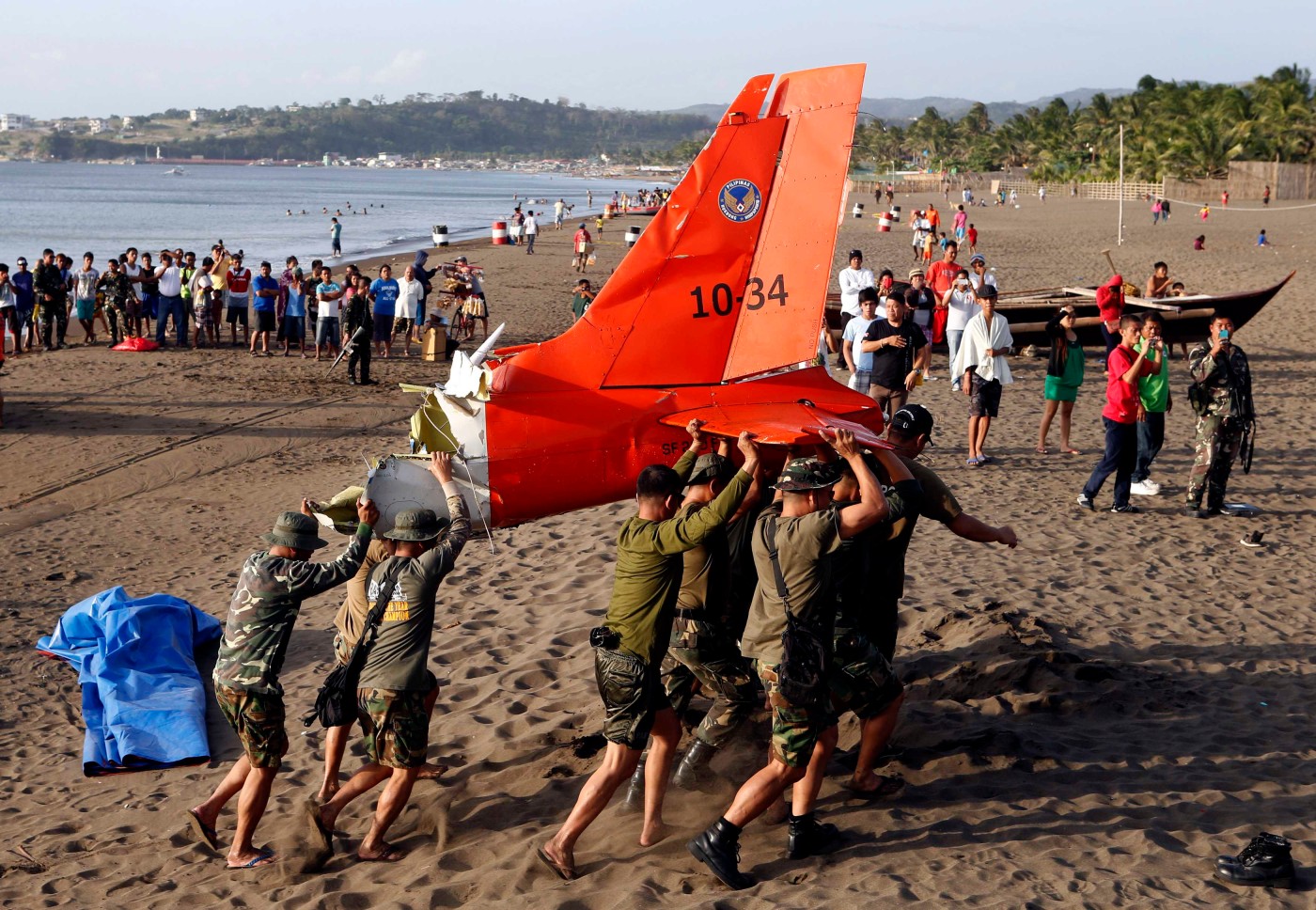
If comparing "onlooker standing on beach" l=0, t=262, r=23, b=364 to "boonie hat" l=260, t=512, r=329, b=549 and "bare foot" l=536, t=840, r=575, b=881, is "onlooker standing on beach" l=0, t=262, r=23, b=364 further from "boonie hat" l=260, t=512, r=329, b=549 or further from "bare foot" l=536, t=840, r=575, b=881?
"bare foot" l=536, t=840, r=575, b=881

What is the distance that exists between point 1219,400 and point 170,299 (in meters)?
18.8

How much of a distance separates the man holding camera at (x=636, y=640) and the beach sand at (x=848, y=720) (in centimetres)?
35

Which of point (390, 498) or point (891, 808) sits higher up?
point (390, 498)

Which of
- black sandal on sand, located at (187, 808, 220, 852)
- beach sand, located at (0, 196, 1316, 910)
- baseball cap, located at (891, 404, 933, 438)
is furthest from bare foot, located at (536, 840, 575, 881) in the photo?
baseball cap, located at (891, 404, 933, 438)

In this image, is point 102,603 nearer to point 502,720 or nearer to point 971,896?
point 502,720

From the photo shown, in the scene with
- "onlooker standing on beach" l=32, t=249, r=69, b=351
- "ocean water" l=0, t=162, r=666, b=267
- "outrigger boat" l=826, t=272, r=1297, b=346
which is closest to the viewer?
"outrigger boat" l=826, t=272, r=1297, b=346

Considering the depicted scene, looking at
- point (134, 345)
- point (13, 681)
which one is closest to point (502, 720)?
point (13, 681)

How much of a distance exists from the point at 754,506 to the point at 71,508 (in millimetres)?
10247

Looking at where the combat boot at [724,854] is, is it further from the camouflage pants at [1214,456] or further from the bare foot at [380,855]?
the camouflage pants at [1214,456]

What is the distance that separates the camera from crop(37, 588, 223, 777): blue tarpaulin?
7637 mm

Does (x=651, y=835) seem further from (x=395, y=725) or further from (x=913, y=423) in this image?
(x=913, y=423)

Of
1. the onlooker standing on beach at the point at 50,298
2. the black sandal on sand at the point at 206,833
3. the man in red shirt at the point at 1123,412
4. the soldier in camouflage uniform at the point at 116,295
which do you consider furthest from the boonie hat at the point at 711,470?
the soldier in camouflage uniform at the point at 116,295

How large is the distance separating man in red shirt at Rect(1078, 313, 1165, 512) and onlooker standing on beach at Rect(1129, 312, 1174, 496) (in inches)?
2.5

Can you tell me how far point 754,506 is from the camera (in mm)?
6164
